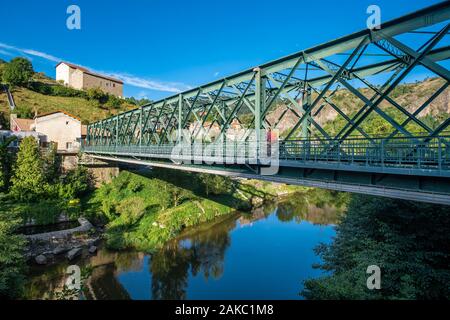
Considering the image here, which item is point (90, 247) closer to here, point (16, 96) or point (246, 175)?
point (246, 175)

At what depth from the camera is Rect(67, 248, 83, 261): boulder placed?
2015cm

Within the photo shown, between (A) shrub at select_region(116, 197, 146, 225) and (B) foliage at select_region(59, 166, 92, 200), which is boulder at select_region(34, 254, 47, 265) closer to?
(A) shrub at select_region(116, 197, 146, 225)

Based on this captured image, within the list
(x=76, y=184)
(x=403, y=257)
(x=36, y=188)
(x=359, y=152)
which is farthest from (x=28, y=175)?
(x=403, y=257)

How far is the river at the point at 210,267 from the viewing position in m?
16.7

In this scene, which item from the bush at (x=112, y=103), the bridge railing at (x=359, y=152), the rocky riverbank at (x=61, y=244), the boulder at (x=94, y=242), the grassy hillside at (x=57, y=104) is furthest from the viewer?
the bush at (x=112, y=103)

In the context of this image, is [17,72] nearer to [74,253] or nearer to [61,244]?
[61,244]

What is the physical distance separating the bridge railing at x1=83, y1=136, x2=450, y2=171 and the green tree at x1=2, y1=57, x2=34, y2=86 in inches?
2523

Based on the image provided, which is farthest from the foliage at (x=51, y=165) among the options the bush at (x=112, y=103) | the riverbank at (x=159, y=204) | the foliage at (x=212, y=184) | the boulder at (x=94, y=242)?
the bush at (x=112, y=103)

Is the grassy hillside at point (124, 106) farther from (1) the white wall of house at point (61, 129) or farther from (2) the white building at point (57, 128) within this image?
(1) the white wall of house at point (61, 129)

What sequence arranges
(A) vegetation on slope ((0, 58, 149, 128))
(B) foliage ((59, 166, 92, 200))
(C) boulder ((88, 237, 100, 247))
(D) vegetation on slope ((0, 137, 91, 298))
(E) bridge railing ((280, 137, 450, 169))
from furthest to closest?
(A) vegetation on slope ((0, 58, 149, 128))
(B) foliage ((59, 166, 92, 200))
(D) vegetation on slope ((0, 137, 91, 298))
(C) boulder ((88, 237, 100, 247))
(E) bridge railing ((280, 137, 450, 169))

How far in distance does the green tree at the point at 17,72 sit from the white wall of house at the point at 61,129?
3870 centimetres

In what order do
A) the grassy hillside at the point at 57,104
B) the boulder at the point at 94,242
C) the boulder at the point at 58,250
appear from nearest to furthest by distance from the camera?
1. the boulder at the point at 58,250
2. the boulder at the point at 94,242
3. the grassy hillside at the point at 57,104

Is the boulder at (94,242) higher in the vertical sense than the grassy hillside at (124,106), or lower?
lower

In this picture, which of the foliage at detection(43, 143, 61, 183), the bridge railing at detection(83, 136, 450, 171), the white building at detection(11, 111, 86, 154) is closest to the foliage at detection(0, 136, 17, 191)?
the foliage at detection(43, 143, 61, 183)
